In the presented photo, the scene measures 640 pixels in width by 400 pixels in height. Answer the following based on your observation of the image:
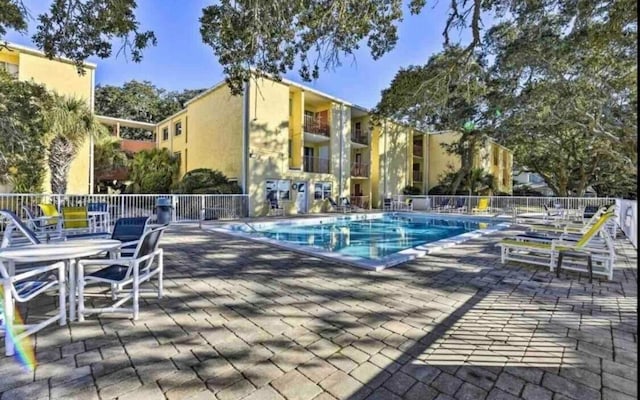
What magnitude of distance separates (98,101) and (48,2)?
113ft

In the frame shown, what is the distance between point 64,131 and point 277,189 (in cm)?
907

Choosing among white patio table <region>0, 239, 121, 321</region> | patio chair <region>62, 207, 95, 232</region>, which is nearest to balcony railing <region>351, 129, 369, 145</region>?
patio chair <region>62, 207, 95, 232</region>

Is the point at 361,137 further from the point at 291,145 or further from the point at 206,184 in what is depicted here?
the point at 206,184

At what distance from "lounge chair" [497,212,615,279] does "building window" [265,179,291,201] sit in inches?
482

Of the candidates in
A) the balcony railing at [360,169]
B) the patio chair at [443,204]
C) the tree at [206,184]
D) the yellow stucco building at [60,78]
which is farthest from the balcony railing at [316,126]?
the yellow stucco building at [60,78]

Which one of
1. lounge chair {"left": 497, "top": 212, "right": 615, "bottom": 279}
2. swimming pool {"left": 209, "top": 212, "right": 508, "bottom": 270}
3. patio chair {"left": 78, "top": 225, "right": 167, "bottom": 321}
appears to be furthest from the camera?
swimming pool {"left": 209, "top": 212, "right": 508, "bottom": 270}

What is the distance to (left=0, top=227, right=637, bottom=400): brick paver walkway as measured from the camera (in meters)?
2.02

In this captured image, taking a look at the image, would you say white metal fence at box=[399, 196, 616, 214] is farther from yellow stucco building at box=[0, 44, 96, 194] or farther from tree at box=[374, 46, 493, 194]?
yellow stucco building at box=[0, 44, 96, 194]

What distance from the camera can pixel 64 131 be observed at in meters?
11.4

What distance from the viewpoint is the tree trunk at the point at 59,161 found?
→ 459 inches

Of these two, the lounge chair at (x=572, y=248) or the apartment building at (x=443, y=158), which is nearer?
the lounge chair at (x=572, y=248)

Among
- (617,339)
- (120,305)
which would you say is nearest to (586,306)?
(617,339)

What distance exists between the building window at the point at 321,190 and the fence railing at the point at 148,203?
4.89 meters

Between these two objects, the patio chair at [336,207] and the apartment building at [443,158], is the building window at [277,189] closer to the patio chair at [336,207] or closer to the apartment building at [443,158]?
the patio chair at [336,207]
